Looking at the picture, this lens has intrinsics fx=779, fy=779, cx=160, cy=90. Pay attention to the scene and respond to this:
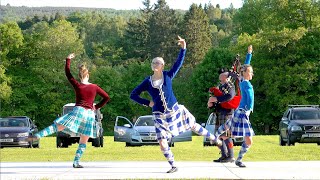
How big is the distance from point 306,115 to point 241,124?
17338 millimetres

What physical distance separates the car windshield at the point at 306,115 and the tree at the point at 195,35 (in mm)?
83584

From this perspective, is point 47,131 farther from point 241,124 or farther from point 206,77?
point 206,77

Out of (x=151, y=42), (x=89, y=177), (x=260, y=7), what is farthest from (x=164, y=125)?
(x=151, y=42)

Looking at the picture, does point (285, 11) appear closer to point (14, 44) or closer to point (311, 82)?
point (311, 82)

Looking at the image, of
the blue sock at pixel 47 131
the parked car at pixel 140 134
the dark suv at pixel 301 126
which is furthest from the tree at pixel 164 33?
the blue sock at pixel 47 131

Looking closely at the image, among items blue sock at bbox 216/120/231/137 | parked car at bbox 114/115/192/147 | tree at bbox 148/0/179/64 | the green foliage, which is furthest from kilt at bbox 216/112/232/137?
tree at bbox 148/0/179/64

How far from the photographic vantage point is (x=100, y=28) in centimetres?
16950

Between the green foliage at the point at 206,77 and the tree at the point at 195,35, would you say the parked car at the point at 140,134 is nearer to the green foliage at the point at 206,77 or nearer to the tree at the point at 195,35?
the green foliage at the point at 206,77

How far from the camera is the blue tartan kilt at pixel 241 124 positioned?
1457cm

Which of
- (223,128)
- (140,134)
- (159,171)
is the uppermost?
(223,128)

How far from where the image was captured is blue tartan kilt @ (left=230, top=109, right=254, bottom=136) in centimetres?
1457

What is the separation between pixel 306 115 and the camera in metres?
31.4

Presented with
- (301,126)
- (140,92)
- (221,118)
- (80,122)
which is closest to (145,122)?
(301,126)

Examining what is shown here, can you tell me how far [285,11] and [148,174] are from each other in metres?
73.8
